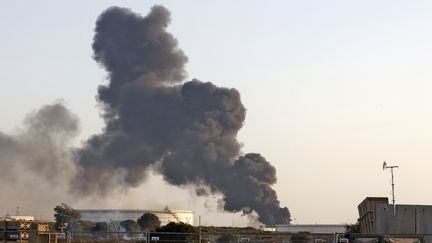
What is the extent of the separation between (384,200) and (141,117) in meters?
134

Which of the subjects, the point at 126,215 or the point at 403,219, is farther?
the point at 126,215

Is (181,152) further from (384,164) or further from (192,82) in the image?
(384,164)

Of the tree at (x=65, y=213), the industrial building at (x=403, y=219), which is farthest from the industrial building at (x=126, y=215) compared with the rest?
the industrial building at (x=403, y=219)

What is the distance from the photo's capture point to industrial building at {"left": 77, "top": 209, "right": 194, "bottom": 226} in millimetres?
147375

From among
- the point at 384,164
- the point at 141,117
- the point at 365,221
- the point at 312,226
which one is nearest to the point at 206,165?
the point at 141,117

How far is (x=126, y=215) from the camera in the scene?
5861 inches

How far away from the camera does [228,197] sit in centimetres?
16962

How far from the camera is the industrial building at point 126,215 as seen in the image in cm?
14738

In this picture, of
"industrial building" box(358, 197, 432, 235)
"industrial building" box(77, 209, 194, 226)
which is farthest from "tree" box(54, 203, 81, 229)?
"industrial building" box(358, 197, 432, 235)

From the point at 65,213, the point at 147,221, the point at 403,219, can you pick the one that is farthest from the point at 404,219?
the point at 65,213

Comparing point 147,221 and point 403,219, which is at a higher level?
point 403,219

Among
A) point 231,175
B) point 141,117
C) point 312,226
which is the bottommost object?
point 312,226

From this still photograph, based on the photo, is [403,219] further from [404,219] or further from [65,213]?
[65,213]

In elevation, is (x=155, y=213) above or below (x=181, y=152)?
below
